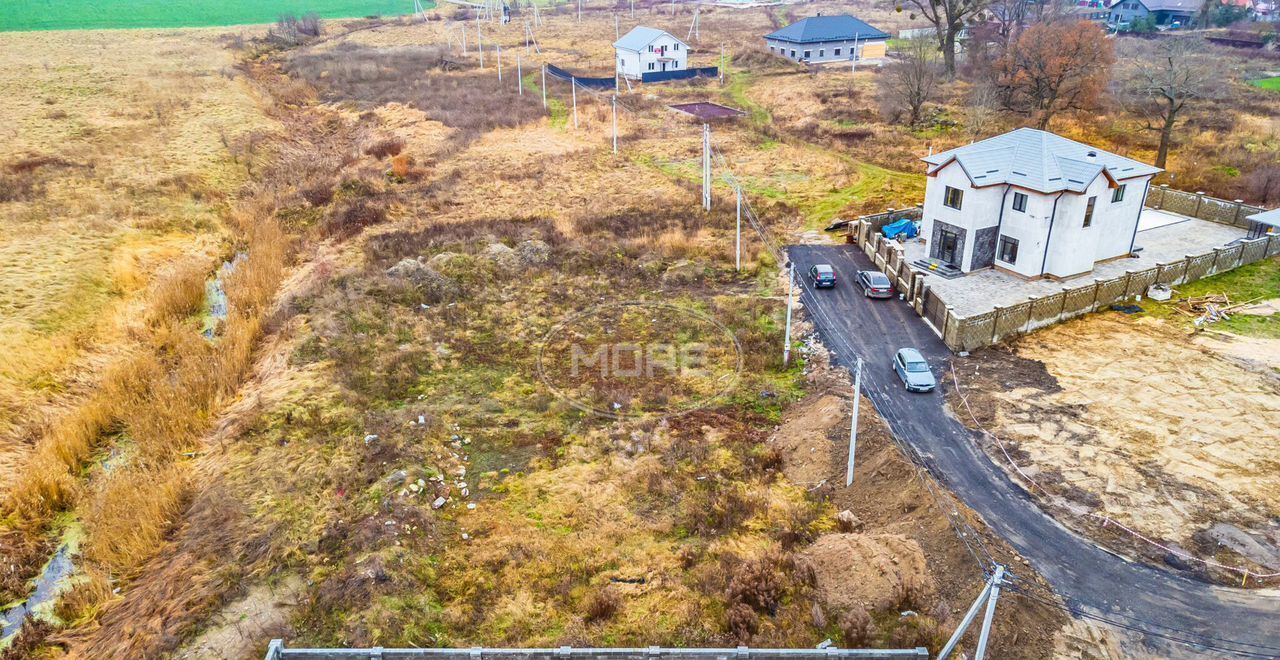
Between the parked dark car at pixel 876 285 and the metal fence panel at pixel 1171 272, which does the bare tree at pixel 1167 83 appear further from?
the parked dark car at pixel 876 285

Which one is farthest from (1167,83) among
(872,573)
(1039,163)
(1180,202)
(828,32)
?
(828,32)

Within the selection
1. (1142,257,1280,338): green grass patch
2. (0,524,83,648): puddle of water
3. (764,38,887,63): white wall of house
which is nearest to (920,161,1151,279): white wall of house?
(1142,257,1280,338): green grass patch

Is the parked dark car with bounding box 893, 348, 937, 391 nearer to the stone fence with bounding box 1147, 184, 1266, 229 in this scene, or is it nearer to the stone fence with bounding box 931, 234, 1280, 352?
the stone fence with bounding box 931, 234, 1280, 352

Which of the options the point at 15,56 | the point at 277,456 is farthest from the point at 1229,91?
the point at 15,56

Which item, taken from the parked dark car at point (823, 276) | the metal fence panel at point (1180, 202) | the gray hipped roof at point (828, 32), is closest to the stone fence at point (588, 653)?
the parked dark car at point (823, 276)

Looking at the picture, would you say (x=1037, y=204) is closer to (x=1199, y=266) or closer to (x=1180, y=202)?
(x=1199, y=266)
